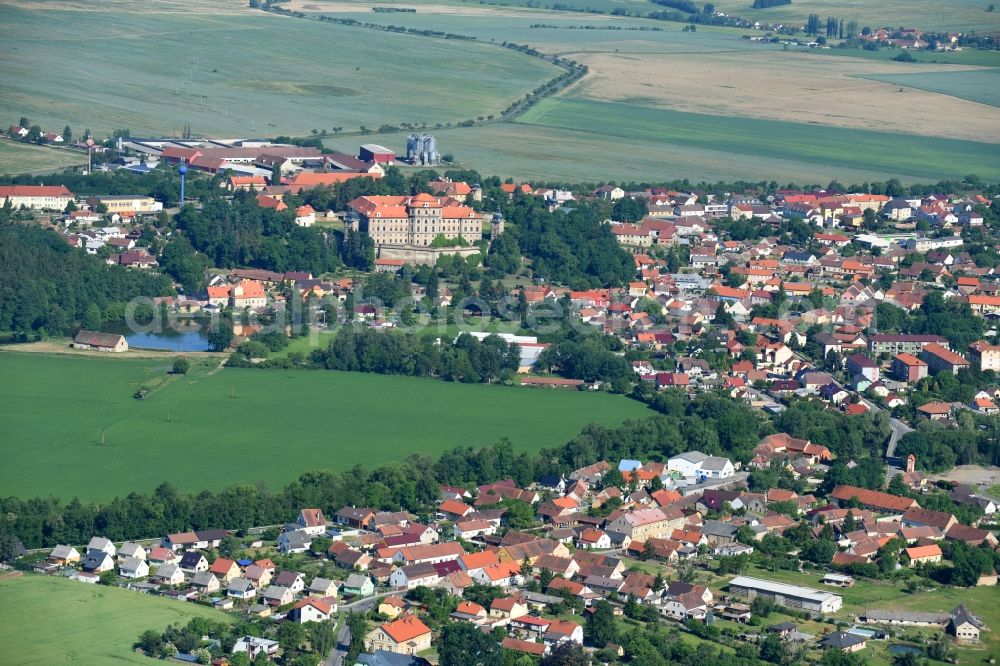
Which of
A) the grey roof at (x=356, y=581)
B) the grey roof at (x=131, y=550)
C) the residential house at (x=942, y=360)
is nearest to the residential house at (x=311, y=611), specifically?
the grey roof at (x=356, y=581)

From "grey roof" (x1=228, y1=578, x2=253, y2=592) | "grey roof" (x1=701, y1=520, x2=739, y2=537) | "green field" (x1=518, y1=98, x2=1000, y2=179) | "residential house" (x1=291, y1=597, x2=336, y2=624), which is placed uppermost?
"residential house" (x1=291, y1=597, x2=336, y2=624)

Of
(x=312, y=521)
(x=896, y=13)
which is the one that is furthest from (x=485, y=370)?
(x=896, y=13)

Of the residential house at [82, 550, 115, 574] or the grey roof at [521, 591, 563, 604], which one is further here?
the residential house at [82, 550, 115, 574]

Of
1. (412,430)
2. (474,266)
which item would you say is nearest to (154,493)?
(412,430)

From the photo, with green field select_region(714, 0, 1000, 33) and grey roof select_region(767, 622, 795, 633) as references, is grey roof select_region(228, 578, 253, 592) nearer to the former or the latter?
grey roof select_region(767, 622, 795, 633)

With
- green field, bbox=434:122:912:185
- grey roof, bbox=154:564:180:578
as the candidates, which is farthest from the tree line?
green field, bbox=434:122:912:185

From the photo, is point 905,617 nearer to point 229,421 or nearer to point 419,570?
point 419,570

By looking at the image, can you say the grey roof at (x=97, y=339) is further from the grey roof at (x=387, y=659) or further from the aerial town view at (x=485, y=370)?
the grey roof at (x=387, y=659)
